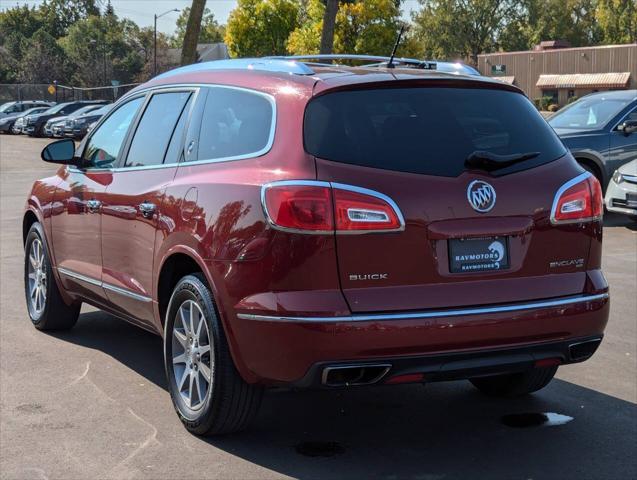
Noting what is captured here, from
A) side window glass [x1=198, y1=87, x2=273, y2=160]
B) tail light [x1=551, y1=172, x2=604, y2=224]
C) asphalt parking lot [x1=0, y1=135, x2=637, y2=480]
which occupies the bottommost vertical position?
asphalt parking lot [x1=0, y1=135, x2=637, y2=480]

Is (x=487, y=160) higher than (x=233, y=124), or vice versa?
(x=233, y=124)

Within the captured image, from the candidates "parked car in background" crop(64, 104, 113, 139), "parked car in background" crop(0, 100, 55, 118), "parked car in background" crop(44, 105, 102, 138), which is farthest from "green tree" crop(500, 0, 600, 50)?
"parked car in background" crop(64, 104, 113, 139)

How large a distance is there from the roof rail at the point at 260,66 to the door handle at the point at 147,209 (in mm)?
845

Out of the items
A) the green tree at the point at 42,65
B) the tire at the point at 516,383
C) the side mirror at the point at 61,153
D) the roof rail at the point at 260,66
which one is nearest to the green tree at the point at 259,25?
the green tree at the point at 42,65

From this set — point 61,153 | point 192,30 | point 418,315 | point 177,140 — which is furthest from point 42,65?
point 418,315

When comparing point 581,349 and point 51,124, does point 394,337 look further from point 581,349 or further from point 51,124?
point 51,124

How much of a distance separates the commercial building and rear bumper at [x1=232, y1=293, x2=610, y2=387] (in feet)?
199

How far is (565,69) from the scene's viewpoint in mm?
67750

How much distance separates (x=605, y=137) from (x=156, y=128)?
10.0 metres

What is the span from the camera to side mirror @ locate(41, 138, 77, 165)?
6594mm

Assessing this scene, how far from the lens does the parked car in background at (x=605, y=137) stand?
46.5 feet

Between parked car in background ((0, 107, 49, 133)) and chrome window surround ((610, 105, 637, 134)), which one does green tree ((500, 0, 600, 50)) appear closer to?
parked car in background ((0, 107, 49, 133))

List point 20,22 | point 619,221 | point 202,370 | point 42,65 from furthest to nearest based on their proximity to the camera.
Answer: point 20,22 < point 42,65 < point 619,221 < point 202,370

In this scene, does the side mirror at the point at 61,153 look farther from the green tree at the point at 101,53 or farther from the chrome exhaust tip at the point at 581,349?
the green tree at the point at 101,53
